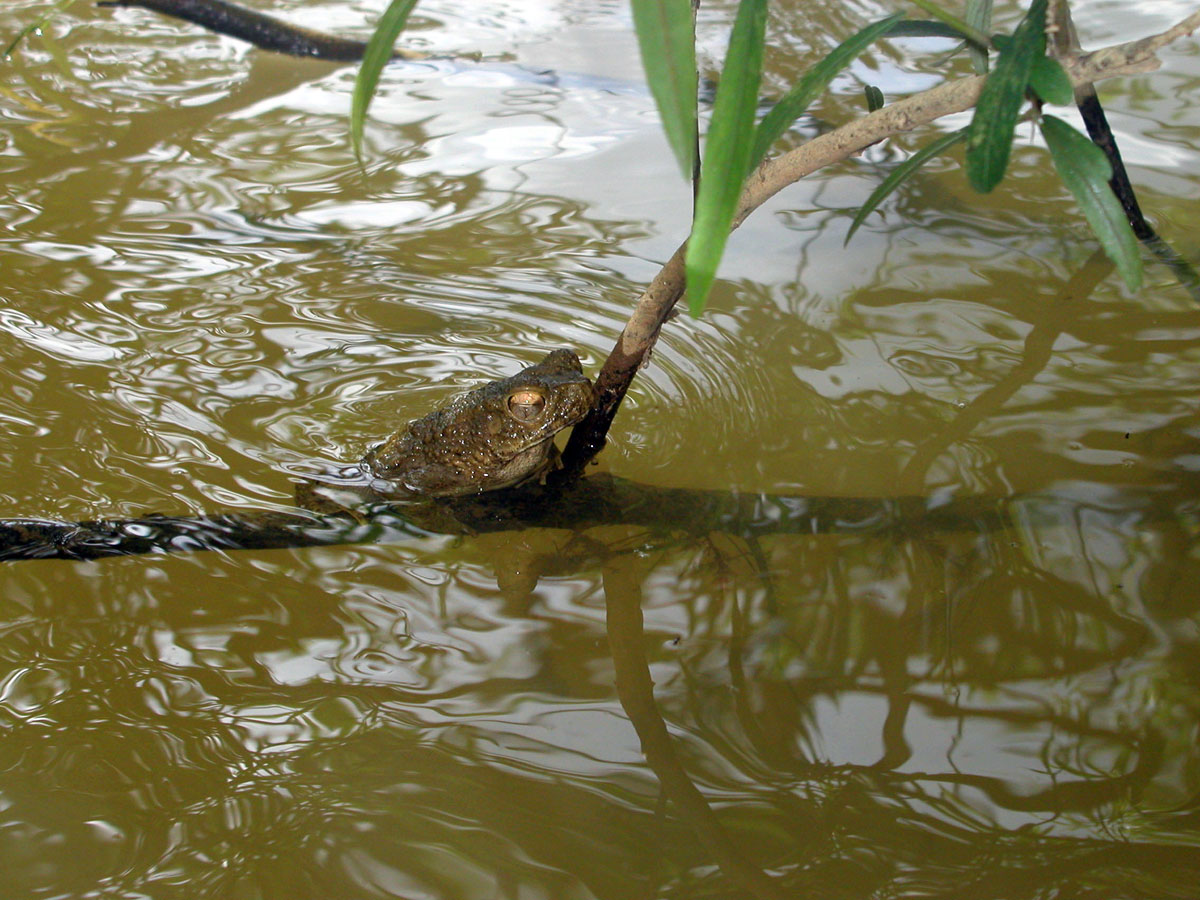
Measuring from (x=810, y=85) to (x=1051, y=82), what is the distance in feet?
1.70

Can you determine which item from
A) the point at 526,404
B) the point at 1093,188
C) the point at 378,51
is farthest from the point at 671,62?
the point at 526,404

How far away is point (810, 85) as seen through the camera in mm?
1988

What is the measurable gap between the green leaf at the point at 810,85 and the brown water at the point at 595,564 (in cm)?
117

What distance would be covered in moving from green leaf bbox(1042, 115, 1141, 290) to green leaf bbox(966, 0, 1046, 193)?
0.19 metres

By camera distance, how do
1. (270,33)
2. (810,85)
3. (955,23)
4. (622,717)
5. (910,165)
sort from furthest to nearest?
(270,33), (910,165), (622,717), (810,85), (955,23)

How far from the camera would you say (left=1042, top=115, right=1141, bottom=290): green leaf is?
183 centimetres

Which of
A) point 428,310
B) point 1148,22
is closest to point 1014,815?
point 428,310

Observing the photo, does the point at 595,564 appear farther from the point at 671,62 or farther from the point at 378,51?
the point at 671,62

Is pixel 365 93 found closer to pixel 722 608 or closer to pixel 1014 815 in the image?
pixel 722 608

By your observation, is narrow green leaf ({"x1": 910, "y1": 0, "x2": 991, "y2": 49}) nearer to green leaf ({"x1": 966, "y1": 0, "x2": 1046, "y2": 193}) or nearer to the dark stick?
green leaf ({"x1": 966, "y1": 0, "x2": 1046, "y2": 193})

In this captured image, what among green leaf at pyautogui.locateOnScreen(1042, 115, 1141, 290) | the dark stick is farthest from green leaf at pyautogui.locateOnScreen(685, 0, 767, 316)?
A: the dark stick

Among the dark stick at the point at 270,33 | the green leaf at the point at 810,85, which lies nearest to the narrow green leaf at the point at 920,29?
the green leaf at the point at 810,85

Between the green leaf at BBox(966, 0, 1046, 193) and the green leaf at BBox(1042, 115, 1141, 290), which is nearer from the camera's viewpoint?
the green leaf at BBox(966, 0, 1046, 193)

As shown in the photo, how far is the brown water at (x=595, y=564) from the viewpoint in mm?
1864
